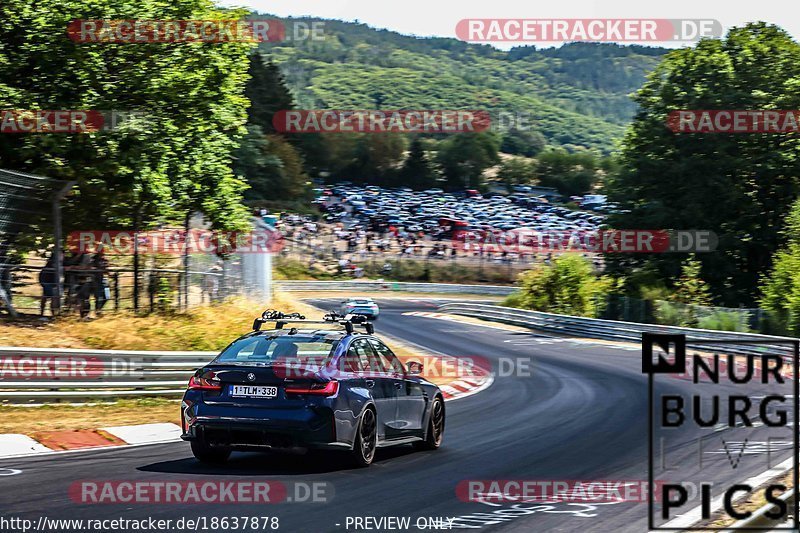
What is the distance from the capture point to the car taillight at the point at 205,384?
10.1 m

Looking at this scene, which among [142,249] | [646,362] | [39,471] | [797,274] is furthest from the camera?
[797,274]

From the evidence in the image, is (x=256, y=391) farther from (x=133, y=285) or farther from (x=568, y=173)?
(x=568, y=173)

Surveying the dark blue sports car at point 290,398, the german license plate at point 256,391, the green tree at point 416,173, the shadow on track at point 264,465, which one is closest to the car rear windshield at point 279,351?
the dark blue sports car at point 290,398

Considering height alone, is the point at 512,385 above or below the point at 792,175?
below

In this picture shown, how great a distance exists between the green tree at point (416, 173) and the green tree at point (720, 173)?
77216 millimetres

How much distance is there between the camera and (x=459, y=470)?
35.4 ft

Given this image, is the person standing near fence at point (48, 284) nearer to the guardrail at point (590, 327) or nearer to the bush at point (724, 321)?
the guardrail at point (590, 327)

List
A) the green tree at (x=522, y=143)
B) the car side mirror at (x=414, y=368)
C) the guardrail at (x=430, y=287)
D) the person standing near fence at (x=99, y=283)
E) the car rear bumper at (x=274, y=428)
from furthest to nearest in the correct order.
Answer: the green tree at (x=522, y=143)
the guardrail at (x=430, y=287)
the person standing near fence at (x=99, y=283)
the car side mirror at (x=414, y=368)
the car rear bumper at (x=274, y=428)

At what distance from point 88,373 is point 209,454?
6.27 metres

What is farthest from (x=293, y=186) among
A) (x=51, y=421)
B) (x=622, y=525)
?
(x=622, y=525)

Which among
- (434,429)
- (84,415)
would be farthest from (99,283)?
(434,429)

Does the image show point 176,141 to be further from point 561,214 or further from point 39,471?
point 561,214

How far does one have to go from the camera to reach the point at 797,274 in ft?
126

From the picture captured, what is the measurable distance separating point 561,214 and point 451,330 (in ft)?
252
